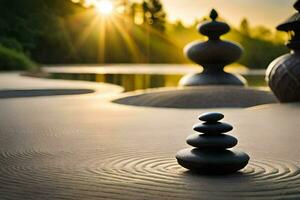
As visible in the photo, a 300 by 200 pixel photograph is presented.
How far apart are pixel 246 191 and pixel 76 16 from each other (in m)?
55.1

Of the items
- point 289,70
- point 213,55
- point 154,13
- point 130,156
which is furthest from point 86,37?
point 130,156

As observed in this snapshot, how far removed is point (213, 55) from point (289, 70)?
6.05 m

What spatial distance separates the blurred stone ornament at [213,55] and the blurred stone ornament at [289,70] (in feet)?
17.0

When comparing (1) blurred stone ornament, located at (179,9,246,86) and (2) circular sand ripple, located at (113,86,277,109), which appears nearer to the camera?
(2) circular sand ripple, located at (113,86,277,109)

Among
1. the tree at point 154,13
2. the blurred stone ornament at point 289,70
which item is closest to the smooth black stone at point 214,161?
the blurred stone ornament at point 289,70

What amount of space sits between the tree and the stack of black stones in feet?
239

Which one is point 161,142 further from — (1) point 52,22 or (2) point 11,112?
(1) point 52,22

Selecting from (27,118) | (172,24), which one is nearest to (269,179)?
(27,118)

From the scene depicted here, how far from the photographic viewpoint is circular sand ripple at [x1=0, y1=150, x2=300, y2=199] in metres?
3.97

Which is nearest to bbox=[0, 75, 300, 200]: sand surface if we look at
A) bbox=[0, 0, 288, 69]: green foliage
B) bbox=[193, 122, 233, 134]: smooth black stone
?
bbox=[193, 122, 233, 134]: smooth black stone

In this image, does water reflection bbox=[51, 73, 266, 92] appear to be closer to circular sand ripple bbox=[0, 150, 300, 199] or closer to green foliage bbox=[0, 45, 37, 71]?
green foliage bbox=[0, 45, 37, 71]

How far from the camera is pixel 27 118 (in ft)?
32.0

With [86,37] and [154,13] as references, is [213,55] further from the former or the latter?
[154,13]

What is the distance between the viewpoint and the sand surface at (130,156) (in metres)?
4.07
